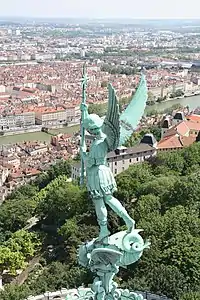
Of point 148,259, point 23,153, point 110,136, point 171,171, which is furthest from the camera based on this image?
point 23,153

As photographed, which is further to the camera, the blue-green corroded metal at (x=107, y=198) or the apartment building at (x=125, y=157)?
the apartment building at (x=125, y=157)

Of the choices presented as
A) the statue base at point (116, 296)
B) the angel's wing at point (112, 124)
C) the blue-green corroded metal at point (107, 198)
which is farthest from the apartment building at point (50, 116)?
Result: the angel's wing at point (112, 124)

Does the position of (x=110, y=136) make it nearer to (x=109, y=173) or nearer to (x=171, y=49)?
(x=109, y=173)

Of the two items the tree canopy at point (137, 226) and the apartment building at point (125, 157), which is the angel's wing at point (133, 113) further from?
the apartment building at point (125, 157)

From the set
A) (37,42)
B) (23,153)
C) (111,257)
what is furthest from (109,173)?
(37,42)

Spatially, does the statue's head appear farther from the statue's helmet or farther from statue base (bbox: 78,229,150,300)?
statue base (bbox: 78,229,150,300)
